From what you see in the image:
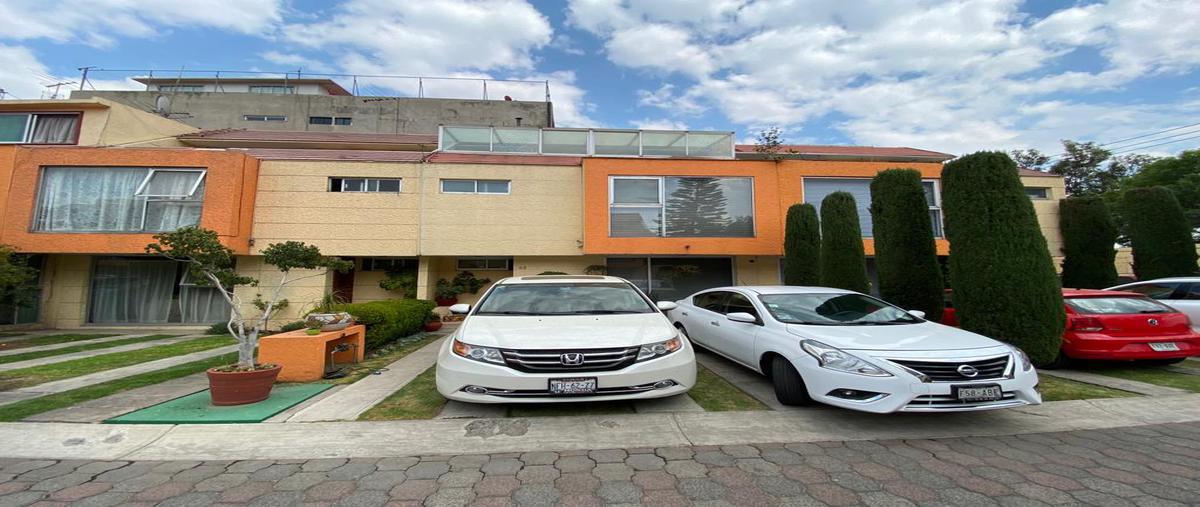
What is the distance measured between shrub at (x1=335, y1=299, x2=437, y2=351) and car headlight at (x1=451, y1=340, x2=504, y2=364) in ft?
13.1

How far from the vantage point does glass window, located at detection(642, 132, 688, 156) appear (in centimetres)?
1436

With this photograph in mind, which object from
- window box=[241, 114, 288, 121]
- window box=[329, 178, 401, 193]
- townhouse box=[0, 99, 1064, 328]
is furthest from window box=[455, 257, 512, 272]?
window box=[241, 114, 288, 121]

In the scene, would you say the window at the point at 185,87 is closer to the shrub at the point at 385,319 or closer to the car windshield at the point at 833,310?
the shrub at the point at 385,319

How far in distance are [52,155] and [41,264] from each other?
2999mm

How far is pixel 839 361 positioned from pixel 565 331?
7.62 feet

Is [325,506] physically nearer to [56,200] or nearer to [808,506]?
[808,506]

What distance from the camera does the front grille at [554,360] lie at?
3516mm

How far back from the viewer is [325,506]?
233 cm

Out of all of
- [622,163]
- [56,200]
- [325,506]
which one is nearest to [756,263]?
[622,163]

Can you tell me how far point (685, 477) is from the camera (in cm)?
267

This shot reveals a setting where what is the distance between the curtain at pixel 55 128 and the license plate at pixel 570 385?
1736cm

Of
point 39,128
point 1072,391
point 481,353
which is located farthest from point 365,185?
point 1072,391

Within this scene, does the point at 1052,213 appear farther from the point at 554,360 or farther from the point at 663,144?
the point at 554,360

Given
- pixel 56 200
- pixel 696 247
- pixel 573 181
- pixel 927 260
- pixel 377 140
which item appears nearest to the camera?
pixel 927 260
